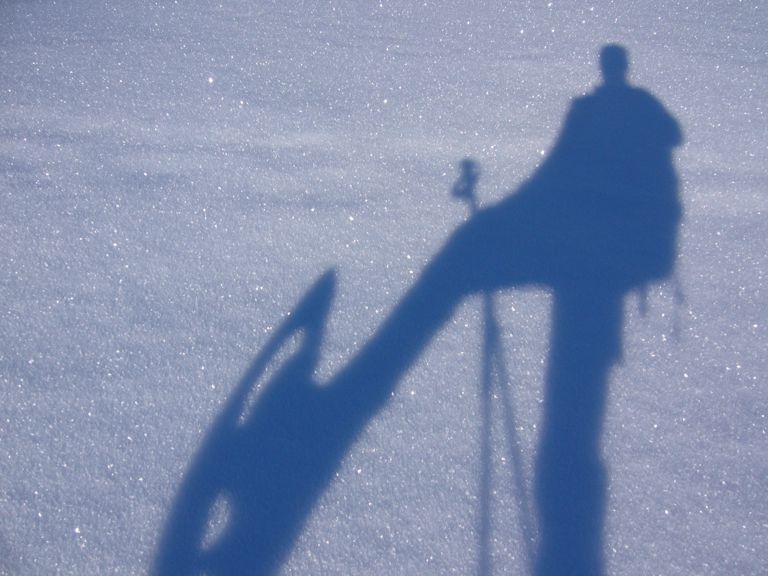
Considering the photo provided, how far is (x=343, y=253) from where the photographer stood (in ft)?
7.14

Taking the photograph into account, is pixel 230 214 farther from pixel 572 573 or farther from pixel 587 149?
pixel 572 573

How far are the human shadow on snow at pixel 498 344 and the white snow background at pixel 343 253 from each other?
0.18 ft

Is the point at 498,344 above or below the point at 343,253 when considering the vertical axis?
below

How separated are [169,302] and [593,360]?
1426mm

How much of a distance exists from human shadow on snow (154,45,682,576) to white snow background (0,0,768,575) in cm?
6

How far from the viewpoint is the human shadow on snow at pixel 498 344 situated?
5.11 ft

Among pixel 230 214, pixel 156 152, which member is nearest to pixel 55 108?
pixel 156 152

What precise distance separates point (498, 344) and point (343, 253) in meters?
0.66

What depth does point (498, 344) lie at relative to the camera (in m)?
1.92

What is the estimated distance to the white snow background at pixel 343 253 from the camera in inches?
62.2

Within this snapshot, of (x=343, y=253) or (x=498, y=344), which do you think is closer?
(x=498, y=344)

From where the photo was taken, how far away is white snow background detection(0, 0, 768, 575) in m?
1.58

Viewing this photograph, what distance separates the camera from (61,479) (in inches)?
63.5

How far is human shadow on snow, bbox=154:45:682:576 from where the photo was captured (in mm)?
1557
